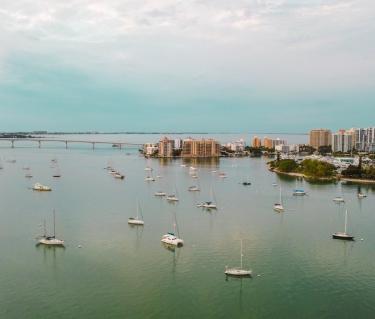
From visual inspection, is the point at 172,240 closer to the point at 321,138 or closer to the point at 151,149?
the point at 151,149

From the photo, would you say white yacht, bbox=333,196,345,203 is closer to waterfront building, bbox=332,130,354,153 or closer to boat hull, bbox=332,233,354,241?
boat hull, bbox=332,233,354,241

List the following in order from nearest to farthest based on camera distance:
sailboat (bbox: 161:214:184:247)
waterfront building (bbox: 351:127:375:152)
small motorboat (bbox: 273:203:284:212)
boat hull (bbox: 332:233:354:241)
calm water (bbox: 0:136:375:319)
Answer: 1. calm water (bbox: 0:136:375:319)
2. sailboat (bbox: 161:214:184:247)
3. boat hull (bbox: 332:233:354:241)
4. small motorboat (bbox: 273:203:284:212)
5. waterfront building (bbox: 351:127:375:152)

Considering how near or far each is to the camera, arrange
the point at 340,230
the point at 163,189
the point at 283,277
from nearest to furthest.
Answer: the point at 283,277
the point at 340,230
the point at 163,189

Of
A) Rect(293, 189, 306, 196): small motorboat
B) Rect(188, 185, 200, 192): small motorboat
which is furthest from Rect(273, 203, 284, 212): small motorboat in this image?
Rect(188, 185, 200, 192): small motorboat

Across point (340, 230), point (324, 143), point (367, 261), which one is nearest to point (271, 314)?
point (367, 261)

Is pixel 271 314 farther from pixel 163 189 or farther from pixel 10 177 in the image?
pixel 10 177

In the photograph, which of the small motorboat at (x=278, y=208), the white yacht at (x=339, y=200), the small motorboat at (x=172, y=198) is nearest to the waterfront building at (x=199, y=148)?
the small motorboat at (x=172, y=198)
